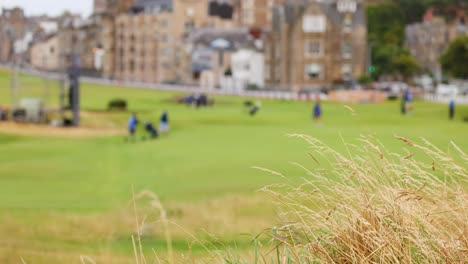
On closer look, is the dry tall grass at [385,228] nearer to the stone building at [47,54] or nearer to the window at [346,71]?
the stone building at [47,54]

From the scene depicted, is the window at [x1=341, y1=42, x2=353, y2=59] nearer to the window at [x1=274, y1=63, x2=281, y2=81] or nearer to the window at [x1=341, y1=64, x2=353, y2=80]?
the window at [x1=341, y1=64, x2=353, y2=80]

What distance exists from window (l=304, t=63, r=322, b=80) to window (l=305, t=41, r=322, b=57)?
124cm

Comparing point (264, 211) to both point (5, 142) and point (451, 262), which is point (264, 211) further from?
point (5, 142)

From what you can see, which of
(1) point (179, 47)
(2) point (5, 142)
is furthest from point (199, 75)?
(2) point (5, 142)

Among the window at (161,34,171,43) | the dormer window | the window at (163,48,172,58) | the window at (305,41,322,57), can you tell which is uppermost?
the dormer window

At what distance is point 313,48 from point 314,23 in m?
3.02

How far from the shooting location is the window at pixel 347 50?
12212cm

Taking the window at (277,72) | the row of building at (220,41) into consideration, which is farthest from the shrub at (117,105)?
the window at (277,72)

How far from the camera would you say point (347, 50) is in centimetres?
12244

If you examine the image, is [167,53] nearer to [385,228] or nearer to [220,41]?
[220,41]

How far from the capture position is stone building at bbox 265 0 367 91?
119 metres

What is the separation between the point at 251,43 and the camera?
133 meters

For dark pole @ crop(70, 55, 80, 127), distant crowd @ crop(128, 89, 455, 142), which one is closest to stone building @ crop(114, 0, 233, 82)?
distant crowd @ crop(128, 89, 455, 142)

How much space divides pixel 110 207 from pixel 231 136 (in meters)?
22.5
